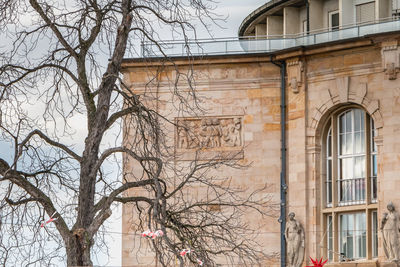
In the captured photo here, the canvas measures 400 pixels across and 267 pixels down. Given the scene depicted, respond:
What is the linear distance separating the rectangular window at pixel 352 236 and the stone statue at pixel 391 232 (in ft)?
5.95

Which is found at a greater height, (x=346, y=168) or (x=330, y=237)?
Result: (x=346, y=168)

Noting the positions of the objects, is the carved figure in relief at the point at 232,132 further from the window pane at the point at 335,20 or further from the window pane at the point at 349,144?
the window pane at the point at 335,20

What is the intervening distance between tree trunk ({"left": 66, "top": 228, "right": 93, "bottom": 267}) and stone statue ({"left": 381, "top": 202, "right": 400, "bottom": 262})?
20355 mm

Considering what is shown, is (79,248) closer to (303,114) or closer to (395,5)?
(303,114)

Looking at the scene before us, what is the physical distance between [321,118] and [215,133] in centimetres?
389

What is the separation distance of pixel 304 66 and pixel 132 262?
9211 millimetres

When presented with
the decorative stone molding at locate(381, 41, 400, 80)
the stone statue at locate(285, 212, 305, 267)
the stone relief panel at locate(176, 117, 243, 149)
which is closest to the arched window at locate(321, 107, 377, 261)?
the stone statue at locate(285, 212, 305, 267)

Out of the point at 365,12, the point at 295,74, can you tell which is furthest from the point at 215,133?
the point at 365,12

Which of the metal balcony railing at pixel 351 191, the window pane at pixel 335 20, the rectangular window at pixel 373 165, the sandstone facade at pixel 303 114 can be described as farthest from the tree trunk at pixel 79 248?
the window pane at pixel 335 20

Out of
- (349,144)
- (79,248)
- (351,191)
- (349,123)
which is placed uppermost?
(349,123)

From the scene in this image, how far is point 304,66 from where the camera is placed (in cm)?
4034

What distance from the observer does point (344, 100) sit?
3947cm

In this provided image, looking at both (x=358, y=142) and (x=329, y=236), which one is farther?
(x=329, y=236)

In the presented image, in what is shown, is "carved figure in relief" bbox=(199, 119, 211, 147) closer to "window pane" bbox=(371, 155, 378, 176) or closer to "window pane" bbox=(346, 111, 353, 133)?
"window pane" bbox=(346, 111, 353, 133)
